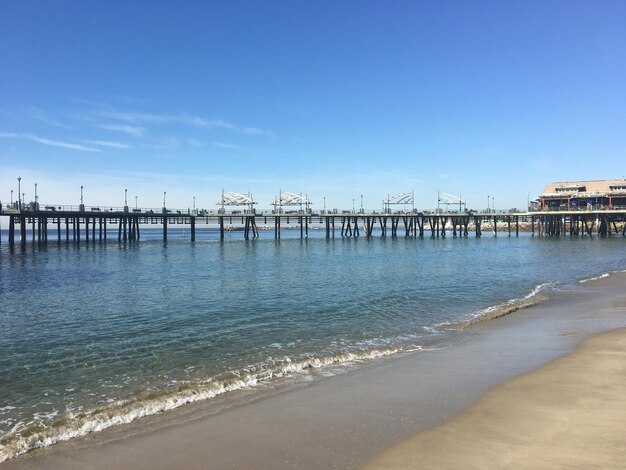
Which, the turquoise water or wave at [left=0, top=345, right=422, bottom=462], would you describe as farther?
the turquoise water

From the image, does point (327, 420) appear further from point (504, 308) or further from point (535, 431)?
point (504, 308)

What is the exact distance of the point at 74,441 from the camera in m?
6.23

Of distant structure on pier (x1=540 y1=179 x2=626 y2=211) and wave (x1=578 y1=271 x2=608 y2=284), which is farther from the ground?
distant structure on pier (x1=540 y1=179 x2=626 y2=211)

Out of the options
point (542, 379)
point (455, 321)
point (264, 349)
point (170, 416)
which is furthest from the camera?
point (455, 321)

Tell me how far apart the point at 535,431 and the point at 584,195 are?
9304 centimetres

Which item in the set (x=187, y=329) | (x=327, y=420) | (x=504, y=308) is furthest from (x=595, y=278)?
(x=327, y=420)

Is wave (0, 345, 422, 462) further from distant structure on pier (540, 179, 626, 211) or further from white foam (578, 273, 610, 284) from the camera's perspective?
distant structure on pier (540, 179, 626, 211)

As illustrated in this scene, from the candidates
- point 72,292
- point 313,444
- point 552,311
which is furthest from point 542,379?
point 72,292

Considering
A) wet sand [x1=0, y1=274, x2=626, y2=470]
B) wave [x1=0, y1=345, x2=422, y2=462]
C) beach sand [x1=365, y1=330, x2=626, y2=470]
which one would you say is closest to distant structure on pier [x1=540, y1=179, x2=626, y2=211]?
wet sand [x1=0, y1=274, x2=626, y2=470]

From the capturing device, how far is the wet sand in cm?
553

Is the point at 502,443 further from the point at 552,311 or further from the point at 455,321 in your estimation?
the point at 552,311

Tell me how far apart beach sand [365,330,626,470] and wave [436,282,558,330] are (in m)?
5.68

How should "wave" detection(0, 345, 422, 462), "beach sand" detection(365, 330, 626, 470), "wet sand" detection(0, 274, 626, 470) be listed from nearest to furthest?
"beach sand" detection(365, 330, 626, 470) < "wet sand" detection(0, 274, 626, 470) < "wave" detection(0, 345, 422, 462)

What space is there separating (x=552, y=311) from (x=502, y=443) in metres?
12.2
